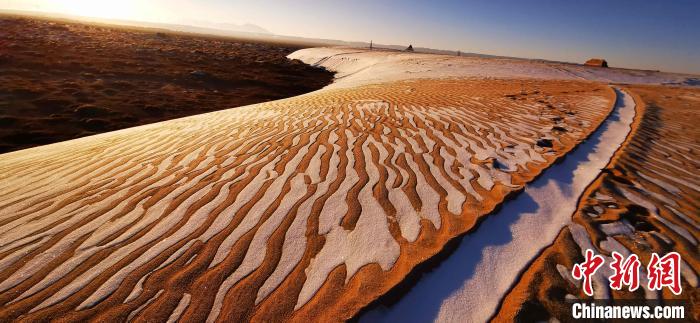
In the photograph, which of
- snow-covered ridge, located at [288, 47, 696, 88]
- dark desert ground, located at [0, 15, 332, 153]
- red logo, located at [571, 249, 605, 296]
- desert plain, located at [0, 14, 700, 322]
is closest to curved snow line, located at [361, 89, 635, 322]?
desert plain, located at [0, 14, 700, 322]

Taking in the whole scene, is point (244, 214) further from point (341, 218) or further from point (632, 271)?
point (632, 271)

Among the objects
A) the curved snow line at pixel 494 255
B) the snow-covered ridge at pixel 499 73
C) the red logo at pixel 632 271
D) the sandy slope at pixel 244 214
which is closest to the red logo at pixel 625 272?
the red logo at pixel 632 271

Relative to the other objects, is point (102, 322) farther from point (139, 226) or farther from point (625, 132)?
point (625, 132)

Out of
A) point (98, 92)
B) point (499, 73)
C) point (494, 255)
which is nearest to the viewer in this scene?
point (494, 255)

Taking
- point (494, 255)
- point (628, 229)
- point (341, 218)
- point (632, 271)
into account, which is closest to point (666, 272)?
point (632, 271)

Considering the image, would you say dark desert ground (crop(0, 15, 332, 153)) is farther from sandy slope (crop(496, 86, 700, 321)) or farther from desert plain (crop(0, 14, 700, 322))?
sandy slope (crop(496, 86, 700, 321))
